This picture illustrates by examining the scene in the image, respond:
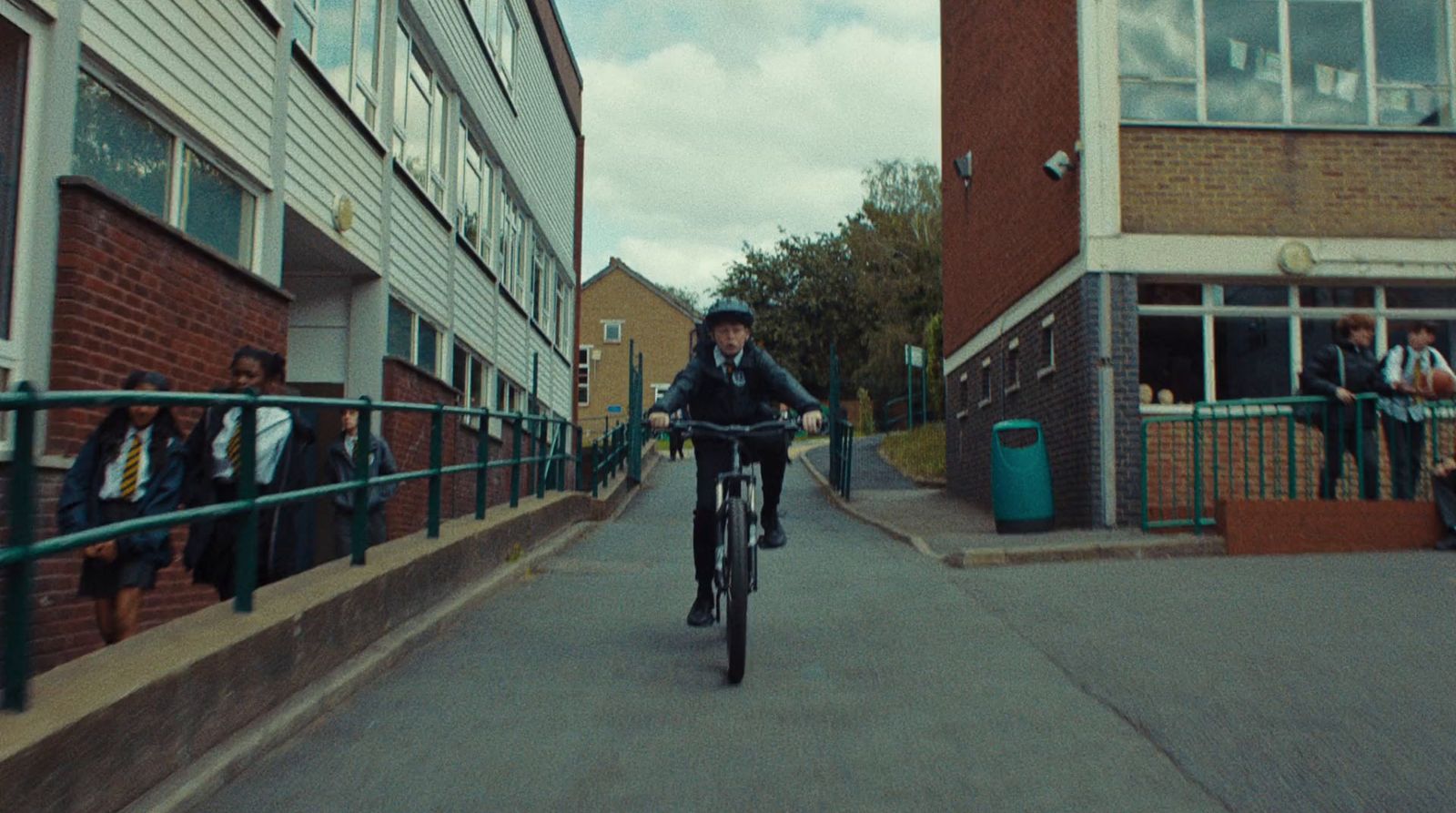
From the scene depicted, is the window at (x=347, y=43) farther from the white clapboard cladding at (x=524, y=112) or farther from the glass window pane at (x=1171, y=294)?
the glass window pane at (x=1171, y=294)

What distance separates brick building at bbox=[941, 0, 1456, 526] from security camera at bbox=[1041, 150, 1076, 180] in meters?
A: 0.10

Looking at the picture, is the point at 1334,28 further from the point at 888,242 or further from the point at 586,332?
the point at 586,332

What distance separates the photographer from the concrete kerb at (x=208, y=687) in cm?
338

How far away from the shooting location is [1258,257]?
42.0 feet

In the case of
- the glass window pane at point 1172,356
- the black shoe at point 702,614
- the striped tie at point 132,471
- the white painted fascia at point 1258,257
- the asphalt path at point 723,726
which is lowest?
the asphalt path at point 723,726

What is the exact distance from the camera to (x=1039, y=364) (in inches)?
587

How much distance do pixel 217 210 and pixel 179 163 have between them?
68 centimetres

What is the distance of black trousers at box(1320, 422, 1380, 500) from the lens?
34.3ft

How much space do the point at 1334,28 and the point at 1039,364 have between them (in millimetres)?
4531

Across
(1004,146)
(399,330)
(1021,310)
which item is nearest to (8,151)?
(399,330)

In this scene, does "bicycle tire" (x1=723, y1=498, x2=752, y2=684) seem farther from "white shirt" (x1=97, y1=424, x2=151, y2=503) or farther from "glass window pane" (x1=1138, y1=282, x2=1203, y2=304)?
"glass window pane" (x1=1138, y1=282, x2=1203, y2=304)

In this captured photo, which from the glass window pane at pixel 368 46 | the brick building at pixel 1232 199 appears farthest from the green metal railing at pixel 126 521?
the brick building at pixel 1232 199

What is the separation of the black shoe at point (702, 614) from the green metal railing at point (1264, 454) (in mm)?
5440

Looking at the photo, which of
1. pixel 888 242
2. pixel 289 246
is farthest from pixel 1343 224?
pixel 888 242
